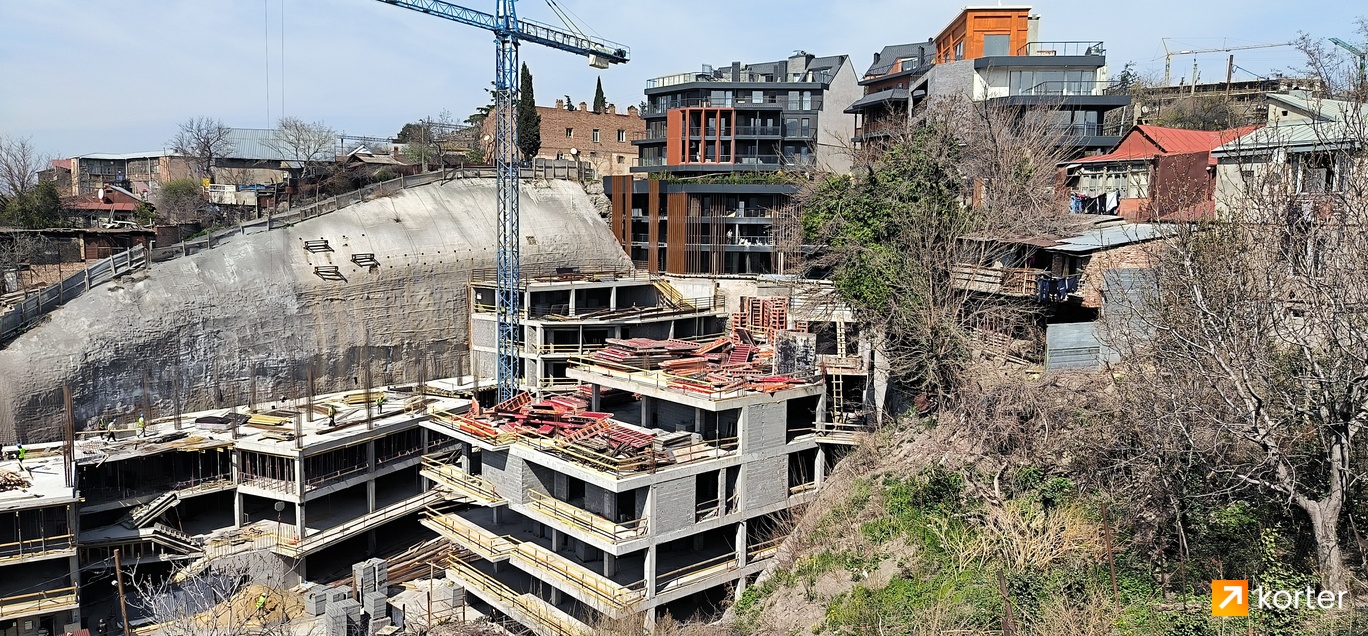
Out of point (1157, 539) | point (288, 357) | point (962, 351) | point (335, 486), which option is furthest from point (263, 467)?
point (1157, 539)

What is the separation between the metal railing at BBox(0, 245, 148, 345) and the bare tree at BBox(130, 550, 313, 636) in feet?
42.0

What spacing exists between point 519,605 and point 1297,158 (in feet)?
88.2

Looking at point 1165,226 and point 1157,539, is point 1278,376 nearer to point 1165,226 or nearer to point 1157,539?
point 1157,539

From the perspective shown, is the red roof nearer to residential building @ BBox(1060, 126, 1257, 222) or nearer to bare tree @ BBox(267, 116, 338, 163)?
residential building @ BBox(1060, 126, 1257, 222)

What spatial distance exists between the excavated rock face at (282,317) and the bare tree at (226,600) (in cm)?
854

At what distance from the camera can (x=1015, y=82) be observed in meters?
50.1

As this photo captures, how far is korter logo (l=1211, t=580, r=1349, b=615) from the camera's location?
1688 cm

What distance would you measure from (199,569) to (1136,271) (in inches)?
1353

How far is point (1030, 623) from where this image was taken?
781 inches

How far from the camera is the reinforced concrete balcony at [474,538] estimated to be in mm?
31078

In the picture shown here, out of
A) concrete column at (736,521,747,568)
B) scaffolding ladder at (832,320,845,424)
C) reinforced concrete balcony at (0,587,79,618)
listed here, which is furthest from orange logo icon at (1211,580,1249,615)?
reinforced concrete balcony at (0,587,79,618)

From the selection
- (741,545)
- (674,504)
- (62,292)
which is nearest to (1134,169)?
(741,545)

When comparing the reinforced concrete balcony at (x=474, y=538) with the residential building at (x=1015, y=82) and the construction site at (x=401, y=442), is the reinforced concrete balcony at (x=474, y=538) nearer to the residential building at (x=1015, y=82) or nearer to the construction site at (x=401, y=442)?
the construction site at (x=401, y=442)

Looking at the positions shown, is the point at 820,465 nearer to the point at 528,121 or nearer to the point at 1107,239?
the point at 1107,239
